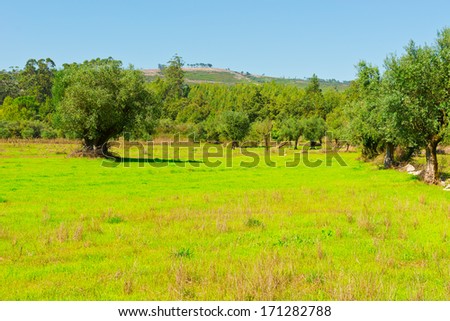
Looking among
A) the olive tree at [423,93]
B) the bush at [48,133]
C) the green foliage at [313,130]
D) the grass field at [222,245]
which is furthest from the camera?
the green foliage at [313,130]

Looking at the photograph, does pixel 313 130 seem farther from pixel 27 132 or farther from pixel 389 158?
pixel 27 132

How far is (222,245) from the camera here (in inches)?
557

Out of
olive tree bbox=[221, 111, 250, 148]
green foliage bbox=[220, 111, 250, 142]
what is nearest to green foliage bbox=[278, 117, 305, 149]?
olive tree bbox=[221, 111, 250, 148]

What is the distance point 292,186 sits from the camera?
103 ft

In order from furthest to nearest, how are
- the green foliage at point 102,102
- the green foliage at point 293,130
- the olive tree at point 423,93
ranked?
1. the green foliage at point 293,130
2. the green foliage at point 102,102
3. the olive tree at point 423,93

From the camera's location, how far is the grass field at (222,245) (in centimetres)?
991

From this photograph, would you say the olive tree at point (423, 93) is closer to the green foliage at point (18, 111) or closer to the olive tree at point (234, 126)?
the olive tree at point (234, 126)

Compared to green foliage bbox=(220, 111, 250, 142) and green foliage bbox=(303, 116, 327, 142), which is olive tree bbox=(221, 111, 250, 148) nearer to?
green foliage bbox=(220, 111, 250, 142)

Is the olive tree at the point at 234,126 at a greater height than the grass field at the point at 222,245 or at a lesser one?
greater

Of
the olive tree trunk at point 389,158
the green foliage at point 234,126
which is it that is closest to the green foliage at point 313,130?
the green foliage at point 234,126

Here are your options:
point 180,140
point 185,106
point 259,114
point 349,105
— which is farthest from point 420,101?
point 185,106

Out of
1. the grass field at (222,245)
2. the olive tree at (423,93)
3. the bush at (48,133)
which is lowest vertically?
the grass field at (222,245)
